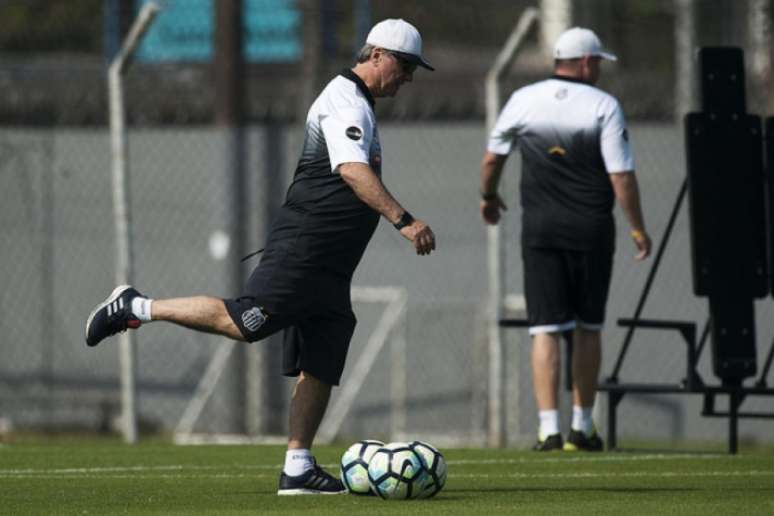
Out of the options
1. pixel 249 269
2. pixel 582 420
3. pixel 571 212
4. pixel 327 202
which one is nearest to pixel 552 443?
pixel 582 420

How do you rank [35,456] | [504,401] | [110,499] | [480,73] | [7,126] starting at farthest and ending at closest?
[480,73]
[7,126]
[504,401]
[35,456]
[110,499]

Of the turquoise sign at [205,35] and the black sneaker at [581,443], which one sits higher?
the turquoise sign at [205,35]

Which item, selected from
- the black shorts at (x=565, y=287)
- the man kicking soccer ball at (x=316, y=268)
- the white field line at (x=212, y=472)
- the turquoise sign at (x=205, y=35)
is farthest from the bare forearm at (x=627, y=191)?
the turquoise sign at (x=205, y=35)

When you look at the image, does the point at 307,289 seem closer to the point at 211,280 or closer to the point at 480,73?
the point at 211,280

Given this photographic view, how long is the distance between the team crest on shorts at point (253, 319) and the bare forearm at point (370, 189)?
1.99 ft

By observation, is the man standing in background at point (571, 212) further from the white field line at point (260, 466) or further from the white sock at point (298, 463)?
the white sock at point (298, 463)

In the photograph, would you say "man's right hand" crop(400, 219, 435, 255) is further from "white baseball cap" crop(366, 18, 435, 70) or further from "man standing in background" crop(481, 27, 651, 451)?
"man standing in background" crop(481, 27, 651, 451)

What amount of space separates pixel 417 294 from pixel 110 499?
294 inches

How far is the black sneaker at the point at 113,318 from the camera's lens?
7.95 meters

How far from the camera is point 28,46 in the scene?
24.3 meters

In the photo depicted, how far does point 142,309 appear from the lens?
7906 mm

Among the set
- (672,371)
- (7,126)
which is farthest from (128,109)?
(672,371)

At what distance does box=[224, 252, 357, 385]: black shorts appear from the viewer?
7738 mm

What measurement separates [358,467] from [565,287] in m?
3.26
